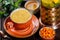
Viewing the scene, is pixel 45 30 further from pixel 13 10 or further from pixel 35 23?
pixel 13 10

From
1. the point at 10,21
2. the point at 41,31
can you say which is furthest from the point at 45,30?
the point at 10,21

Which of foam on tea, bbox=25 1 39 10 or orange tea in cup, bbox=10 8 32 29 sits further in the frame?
foam on tea, bbox=25 1 39 10

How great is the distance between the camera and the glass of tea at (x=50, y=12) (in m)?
1.02

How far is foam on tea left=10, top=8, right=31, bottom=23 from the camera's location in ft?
3.42

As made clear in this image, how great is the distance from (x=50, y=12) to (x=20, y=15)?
14 cm

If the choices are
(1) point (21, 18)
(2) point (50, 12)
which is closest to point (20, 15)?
(1) point (21, 18)

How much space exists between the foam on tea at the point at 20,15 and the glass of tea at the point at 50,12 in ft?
0.23

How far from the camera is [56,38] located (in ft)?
3.47

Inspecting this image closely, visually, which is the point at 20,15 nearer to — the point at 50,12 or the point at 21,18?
the point at 21,18

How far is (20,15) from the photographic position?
1.07 metres

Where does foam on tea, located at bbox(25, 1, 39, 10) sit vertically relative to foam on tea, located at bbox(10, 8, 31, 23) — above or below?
below

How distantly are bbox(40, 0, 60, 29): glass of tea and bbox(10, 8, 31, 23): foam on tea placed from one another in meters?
0.07

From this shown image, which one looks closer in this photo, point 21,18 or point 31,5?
point 21,18

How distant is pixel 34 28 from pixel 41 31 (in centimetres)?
5
